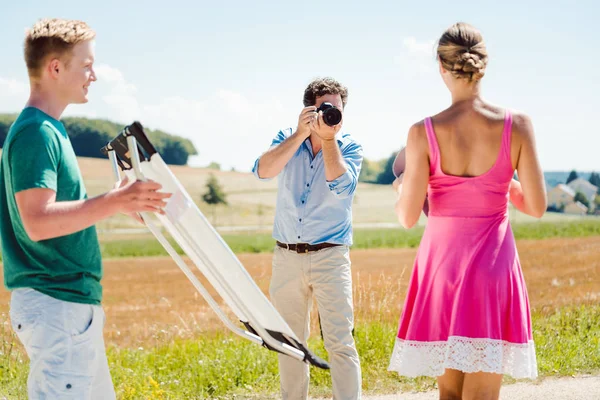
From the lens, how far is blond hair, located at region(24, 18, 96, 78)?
2.43 m

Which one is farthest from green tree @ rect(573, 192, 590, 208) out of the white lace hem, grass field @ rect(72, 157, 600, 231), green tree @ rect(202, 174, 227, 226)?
the white lace hem

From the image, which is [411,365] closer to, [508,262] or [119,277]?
[508,262]

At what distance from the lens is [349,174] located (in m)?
4.05

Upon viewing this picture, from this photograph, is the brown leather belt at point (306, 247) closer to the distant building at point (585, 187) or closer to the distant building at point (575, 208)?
the distant building at point (575, 208)

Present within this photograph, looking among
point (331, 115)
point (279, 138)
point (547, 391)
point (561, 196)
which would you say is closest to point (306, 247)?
point (279, 138)

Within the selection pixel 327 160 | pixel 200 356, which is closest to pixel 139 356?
pixel 200 356

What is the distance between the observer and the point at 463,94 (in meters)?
2.64

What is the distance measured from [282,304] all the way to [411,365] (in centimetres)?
164

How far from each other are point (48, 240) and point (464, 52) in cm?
162

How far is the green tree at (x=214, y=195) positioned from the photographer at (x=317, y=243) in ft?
204

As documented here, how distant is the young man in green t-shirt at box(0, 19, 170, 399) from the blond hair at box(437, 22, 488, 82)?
1157 mm

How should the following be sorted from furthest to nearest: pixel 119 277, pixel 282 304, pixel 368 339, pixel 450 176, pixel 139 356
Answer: pixel 119 277 → pixel 139 356 → pixel 368 339 → pixel 282 304 → pixel 450 176

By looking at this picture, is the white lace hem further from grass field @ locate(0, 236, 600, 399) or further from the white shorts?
grass field @ locate(0, 236, 600, 399)

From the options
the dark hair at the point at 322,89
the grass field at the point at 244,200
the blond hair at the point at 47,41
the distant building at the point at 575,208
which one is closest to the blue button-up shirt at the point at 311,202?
the dark hair at the point at 322,89
